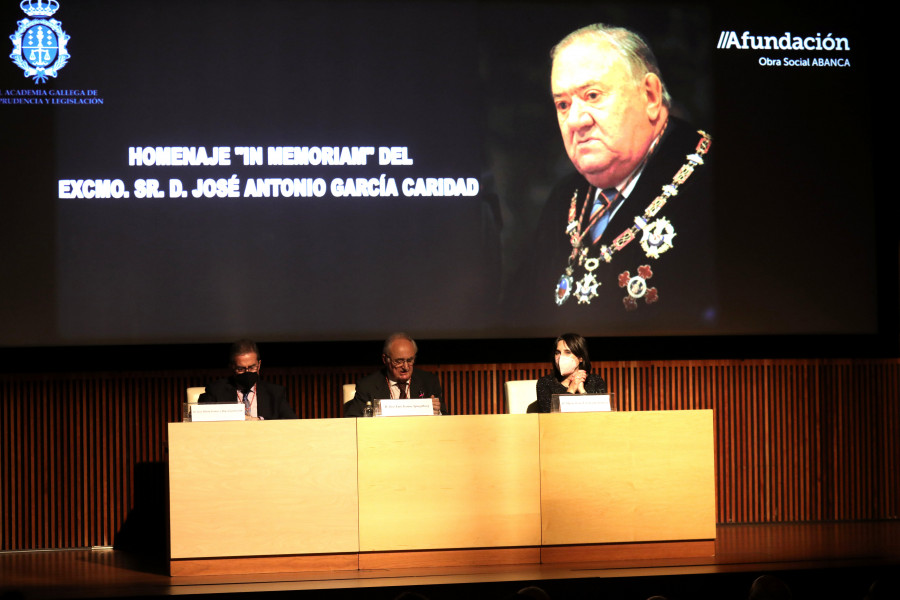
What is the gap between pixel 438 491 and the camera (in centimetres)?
488

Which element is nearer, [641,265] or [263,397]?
[263,397]

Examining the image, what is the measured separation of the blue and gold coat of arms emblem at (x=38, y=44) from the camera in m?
6.26

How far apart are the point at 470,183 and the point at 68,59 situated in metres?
2.46

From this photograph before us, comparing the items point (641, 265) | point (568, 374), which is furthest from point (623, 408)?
point (568, 374)

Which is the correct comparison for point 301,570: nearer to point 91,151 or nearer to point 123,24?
point 91,151

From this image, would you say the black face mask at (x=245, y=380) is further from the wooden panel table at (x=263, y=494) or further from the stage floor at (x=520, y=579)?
the stage floor at (x=520, y=579)

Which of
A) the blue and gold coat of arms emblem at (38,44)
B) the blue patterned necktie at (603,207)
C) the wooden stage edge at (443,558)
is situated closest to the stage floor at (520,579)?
the wooden stage edge at (443,558)

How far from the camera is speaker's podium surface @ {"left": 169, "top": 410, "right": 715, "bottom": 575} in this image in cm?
476

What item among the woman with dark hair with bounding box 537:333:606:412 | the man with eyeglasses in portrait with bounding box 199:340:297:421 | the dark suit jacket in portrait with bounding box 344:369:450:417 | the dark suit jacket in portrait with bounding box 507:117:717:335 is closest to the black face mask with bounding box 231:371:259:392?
the man with eyeglasses in portrait with bounding box 199:340:297:421

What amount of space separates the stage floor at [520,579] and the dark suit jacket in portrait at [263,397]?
87 cm

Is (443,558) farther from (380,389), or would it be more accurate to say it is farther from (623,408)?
(623,408)

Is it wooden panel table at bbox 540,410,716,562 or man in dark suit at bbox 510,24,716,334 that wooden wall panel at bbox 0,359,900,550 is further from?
wooden panel table at bbox 540,410,716,562

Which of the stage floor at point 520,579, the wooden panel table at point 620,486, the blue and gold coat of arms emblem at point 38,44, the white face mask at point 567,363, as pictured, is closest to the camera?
the stage floor at point 520,579

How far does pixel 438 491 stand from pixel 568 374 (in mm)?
954
